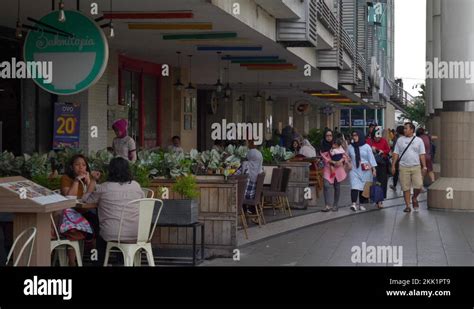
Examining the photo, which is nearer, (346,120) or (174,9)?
(174,9)

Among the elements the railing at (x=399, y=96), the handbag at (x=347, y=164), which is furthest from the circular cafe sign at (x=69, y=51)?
the railing at (x=399, y=96)

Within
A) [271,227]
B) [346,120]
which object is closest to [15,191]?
[271,227]

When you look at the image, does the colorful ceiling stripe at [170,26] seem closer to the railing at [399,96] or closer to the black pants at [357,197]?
the black pants at [357,197]

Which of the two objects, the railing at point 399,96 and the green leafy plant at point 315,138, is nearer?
the green leafy plant at point 315,138

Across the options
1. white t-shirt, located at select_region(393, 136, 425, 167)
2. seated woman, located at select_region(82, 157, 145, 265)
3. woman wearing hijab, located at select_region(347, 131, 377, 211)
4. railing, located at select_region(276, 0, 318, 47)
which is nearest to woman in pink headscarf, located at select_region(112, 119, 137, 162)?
seated woman, located at select_region(82, 157, 145, 265)

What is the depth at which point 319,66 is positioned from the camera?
25516 mm

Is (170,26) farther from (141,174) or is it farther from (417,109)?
(417,109)

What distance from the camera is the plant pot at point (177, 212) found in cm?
972

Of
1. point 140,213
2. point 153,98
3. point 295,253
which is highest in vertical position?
point 153,98

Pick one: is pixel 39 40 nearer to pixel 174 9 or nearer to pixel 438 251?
pixel 174 9

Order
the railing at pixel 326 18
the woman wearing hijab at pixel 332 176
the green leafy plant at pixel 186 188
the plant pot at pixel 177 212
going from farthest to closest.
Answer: the railing at pixel 326 18
the woman wearing hijab at pixel 332 176
the green leafy plant at pixel 186 188
the plant pot at pixel 177 212

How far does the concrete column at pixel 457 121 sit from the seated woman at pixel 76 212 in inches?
341

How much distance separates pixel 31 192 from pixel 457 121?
1172cm

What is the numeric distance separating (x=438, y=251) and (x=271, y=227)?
323cm
